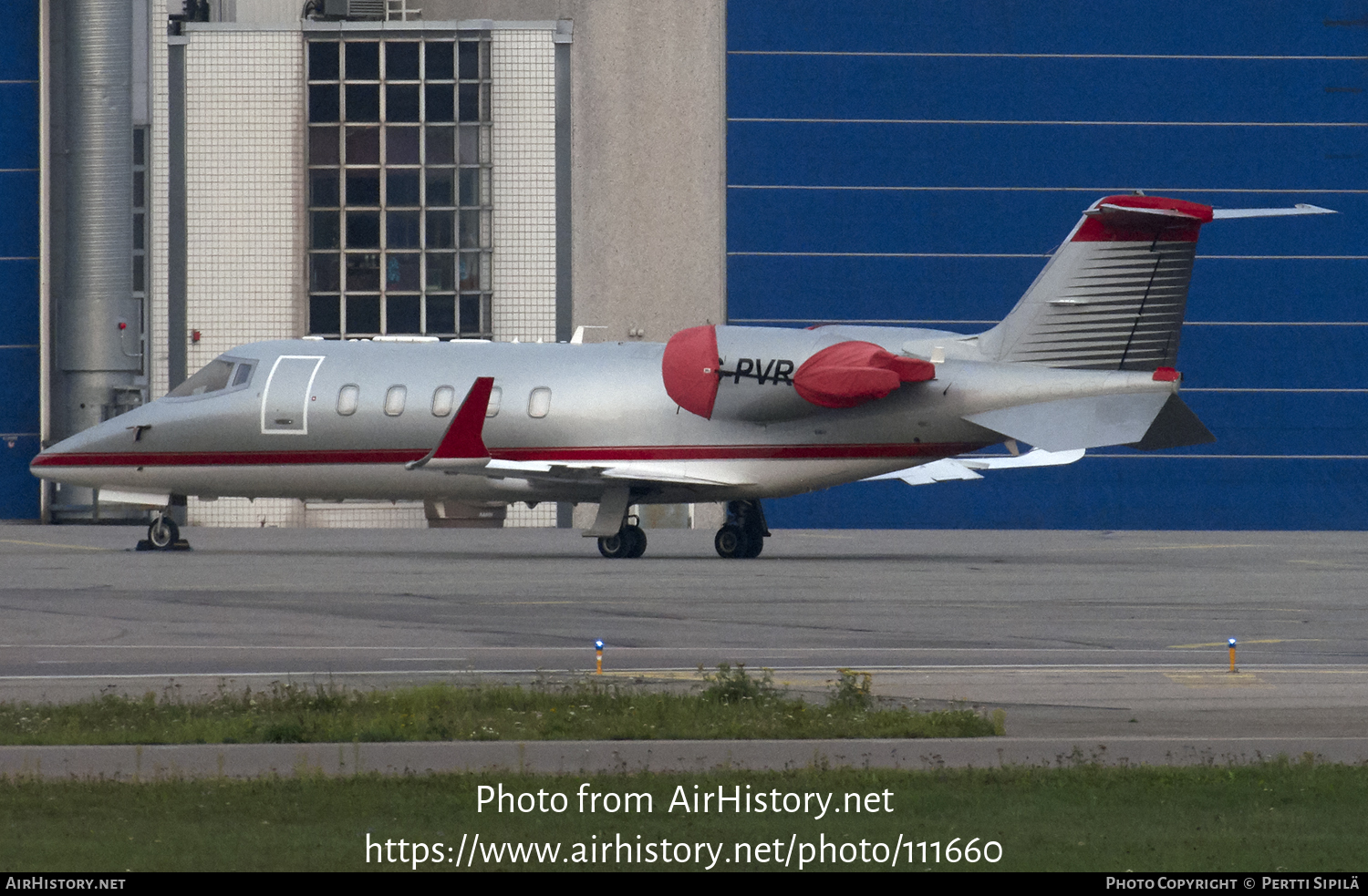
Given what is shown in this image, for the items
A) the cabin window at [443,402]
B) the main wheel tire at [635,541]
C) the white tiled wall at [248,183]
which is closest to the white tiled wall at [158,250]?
the white tiled wall at [248,183]

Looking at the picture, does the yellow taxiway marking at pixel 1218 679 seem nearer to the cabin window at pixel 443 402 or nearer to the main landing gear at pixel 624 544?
the main landing gear at pixel 624 544

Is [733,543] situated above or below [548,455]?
below

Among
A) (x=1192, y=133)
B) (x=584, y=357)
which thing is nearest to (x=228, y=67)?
(x=584, y=357)

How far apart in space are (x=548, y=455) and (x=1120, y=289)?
1063 centimetres

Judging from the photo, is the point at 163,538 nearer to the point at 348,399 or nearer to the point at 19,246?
the point at 348,399

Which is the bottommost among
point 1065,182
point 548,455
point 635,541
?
point 635,541

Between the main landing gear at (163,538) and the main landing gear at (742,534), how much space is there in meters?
10.8

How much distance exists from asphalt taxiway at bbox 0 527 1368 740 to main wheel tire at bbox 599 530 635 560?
1.45 feet

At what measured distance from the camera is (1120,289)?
102 ft

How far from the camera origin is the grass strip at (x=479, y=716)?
42.4 feet

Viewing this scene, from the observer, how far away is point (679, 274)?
5422cm

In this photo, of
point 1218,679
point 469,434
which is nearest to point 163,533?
point 469,434

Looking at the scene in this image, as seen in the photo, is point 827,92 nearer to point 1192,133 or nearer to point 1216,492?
point 1192,133

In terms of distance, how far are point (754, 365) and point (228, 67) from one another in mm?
27294
